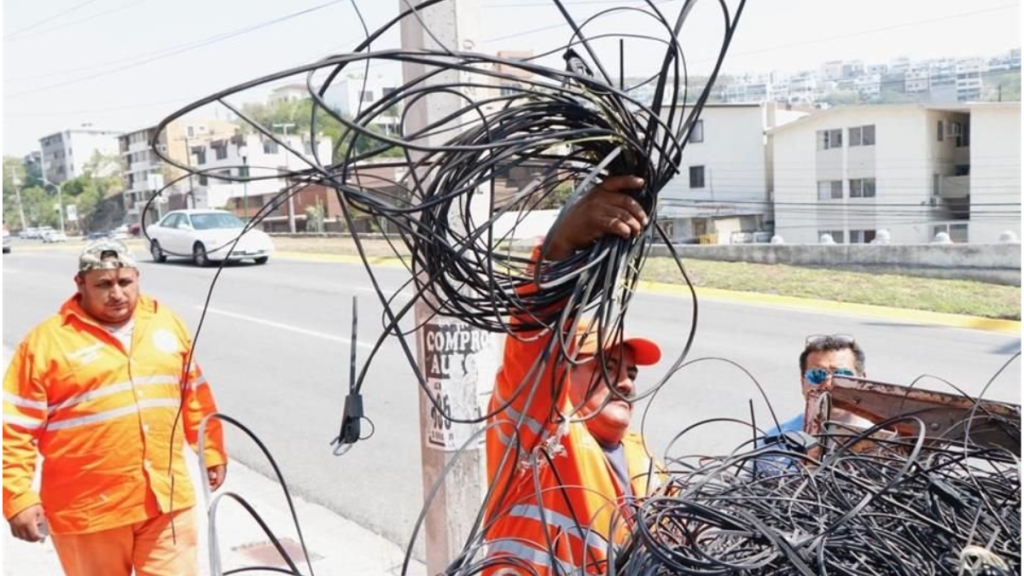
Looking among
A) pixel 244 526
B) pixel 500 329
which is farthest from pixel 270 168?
pixel 244 526

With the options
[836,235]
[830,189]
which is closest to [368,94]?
[836,235]

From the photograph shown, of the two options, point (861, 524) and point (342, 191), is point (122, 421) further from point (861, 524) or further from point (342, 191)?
point (861, 524)

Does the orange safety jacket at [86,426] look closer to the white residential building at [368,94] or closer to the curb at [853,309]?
the white residential building at [368,94]

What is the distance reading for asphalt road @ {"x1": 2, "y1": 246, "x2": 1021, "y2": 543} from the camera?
668 cm

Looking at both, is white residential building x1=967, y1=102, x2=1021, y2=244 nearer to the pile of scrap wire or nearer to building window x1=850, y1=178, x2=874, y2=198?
building window x1=850, y1=178, x2=874, y2=198

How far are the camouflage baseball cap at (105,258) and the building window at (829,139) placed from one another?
142 feet

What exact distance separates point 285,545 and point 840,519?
413cm

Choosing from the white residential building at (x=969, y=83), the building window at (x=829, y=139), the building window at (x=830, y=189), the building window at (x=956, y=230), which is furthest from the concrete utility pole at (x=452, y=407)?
the white residential building at (x=969, y=83)

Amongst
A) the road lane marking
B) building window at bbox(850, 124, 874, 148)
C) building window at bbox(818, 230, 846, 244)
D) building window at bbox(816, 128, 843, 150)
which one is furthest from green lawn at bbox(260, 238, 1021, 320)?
building window at bbox(816, 128, 843, 150)

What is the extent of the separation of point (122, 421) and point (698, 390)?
591 centimetres

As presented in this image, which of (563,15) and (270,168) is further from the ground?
(563,15)

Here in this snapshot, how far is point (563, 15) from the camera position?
1812 millimetres

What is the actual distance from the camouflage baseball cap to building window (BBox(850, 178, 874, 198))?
1683 inches

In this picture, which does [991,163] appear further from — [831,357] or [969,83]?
[831,357]
